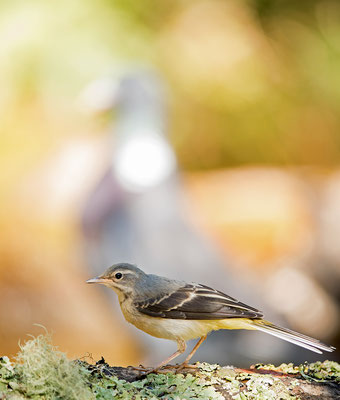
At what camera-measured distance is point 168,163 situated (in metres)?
8.16

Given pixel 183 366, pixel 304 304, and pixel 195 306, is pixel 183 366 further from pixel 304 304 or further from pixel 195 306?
pixel 304 304

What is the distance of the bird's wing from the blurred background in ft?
12.5

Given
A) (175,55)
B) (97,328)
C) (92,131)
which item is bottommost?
(97,328)

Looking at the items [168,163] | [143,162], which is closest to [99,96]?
[143,162]

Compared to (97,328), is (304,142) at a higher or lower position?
higher

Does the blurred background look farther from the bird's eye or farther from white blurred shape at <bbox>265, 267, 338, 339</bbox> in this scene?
the bird's eye

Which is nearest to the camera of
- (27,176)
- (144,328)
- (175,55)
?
(144,328)

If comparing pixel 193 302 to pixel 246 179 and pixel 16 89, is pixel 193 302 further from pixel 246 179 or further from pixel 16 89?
pixel 16 89

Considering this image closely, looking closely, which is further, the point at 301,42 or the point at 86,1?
the point at 301,42

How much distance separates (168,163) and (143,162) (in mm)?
328

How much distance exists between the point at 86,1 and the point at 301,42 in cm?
419

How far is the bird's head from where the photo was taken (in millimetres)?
2457

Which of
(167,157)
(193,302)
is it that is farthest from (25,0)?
(193,302)

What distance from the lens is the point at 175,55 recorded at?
1224cm
